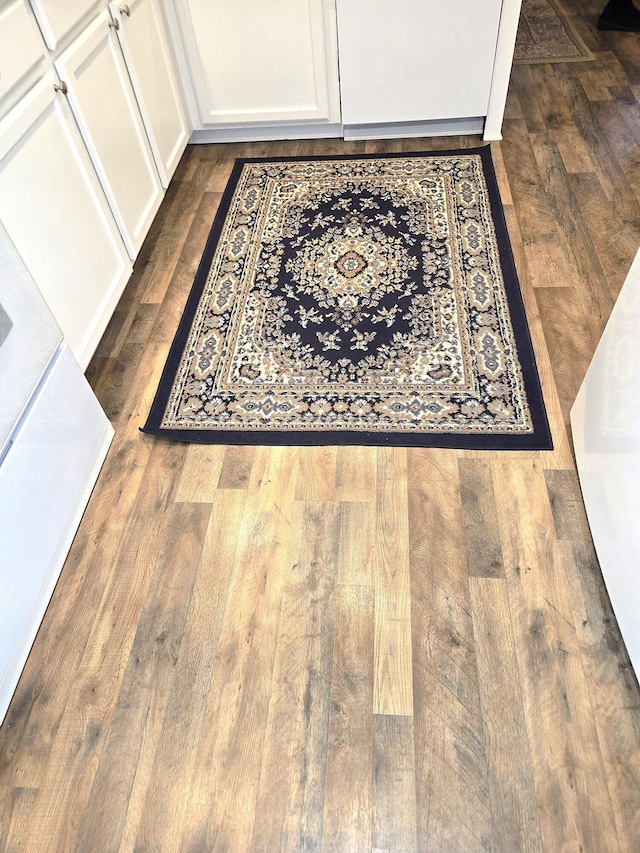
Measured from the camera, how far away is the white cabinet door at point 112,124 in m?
1.71

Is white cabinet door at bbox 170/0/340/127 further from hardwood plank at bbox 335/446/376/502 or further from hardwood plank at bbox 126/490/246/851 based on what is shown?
hardwood plank at bbox 126/490/246/851

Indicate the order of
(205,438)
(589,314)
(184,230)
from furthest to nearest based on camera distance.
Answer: (184,230)
(589,314)
(205,438)

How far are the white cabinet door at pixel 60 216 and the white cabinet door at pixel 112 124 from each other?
2.2 inches

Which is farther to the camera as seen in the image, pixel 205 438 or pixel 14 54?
pixel 205 438

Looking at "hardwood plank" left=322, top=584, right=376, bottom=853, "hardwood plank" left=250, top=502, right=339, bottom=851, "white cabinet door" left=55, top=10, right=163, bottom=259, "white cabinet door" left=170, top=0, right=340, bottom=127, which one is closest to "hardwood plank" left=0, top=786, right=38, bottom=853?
"hardwood plank" left=250, top=502, right=339, bottom=851

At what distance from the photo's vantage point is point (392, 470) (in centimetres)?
161

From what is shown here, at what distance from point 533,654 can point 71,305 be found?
4.78 feet

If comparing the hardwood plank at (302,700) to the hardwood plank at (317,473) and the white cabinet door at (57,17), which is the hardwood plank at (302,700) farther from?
the white cabinet door at (57,17)

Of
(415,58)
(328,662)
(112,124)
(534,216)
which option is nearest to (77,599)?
(328,662)

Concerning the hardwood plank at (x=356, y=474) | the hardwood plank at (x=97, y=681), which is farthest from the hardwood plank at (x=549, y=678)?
the hardwood plank at (x=97, y=681)

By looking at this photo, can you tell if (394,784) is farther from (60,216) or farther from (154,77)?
(154,77)

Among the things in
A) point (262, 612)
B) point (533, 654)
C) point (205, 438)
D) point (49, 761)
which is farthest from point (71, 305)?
point (533, 654)

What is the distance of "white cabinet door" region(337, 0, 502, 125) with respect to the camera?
2.35 metres

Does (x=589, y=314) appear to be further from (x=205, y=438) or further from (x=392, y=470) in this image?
(x=205, y=438)
